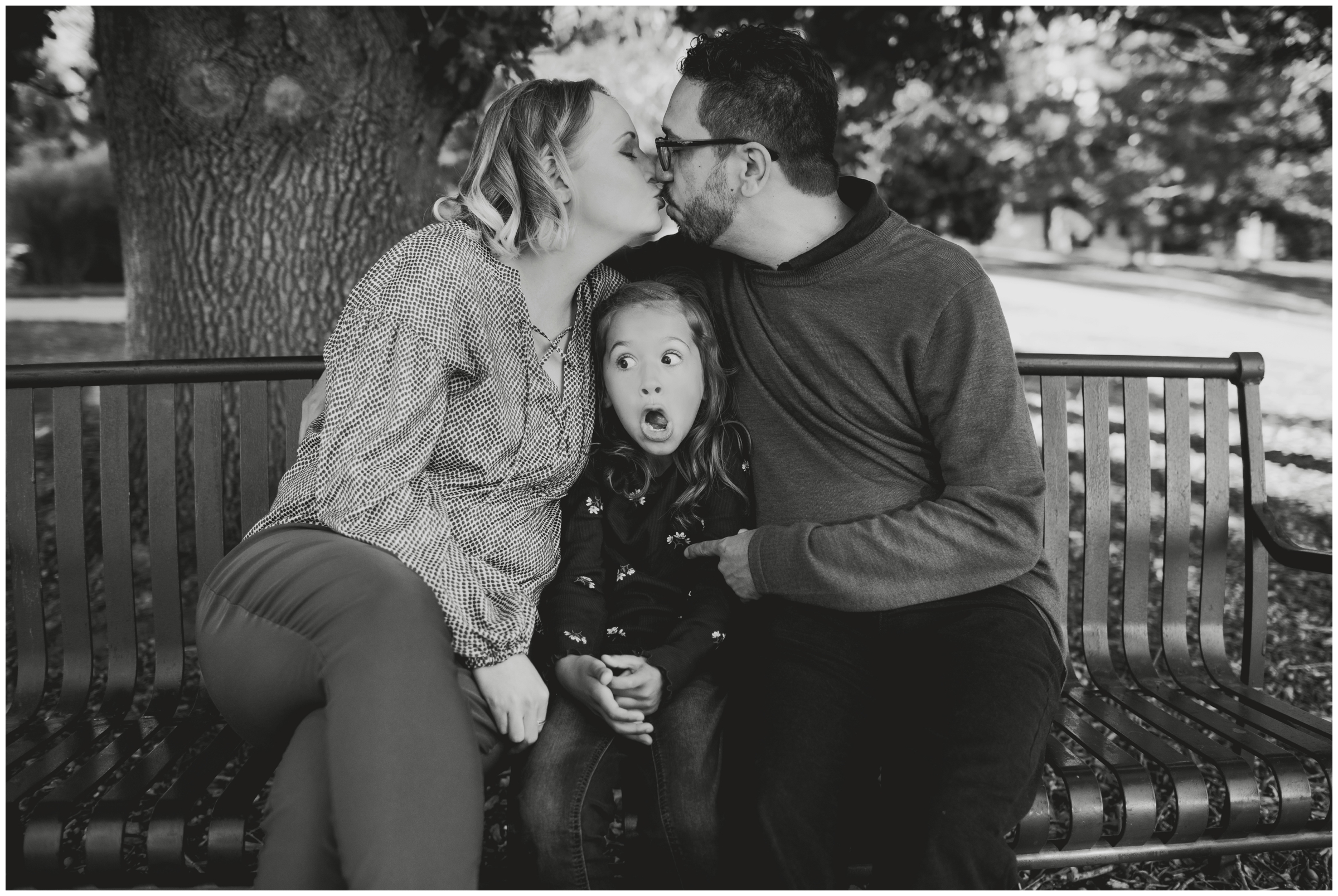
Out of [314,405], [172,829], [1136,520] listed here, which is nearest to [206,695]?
[172,829]

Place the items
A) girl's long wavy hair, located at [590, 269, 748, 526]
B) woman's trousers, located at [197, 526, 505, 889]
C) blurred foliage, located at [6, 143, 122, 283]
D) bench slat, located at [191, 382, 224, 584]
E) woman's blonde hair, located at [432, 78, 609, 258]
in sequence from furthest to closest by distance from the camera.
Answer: blurred foliage, located at [6, 143, 122, 283]
bench slat, located at [191, 382, 224, 584]
girl's long wavy hair, located at [590, 269, 748, 526]
woman's blonde hair, located at [432, 78, 609, 258]
woman's trousers, located at [197, 526, 505, 889]

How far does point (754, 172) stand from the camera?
2742 mm

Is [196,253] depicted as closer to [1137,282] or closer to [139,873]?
[139,873]

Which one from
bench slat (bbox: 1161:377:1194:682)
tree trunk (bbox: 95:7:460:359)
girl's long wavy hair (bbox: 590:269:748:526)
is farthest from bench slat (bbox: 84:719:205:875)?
bench slat (bbox: 1161:377:1194:682)

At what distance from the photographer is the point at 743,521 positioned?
2.72m

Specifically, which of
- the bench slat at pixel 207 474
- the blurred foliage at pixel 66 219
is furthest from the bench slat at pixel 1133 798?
the blurred foliage at pixel 66 219

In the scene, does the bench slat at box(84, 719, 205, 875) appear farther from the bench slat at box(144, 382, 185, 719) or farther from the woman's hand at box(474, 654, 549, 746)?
the woman's hand at box(474, 654, 549, 746)

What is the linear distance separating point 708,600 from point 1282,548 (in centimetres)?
160

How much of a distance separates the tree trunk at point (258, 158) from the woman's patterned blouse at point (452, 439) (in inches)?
64.2

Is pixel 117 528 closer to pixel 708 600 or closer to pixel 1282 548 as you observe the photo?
pixel 708 600

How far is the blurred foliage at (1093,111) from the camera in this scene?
5.73m

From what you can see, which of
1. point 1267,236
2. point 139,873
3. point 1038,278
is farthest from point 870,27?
point 1267,236

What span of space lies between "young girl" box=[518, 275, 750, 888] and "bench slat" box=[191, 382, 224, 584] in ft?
3.34

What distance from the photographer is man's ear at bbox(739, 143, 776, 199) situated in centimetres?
273
